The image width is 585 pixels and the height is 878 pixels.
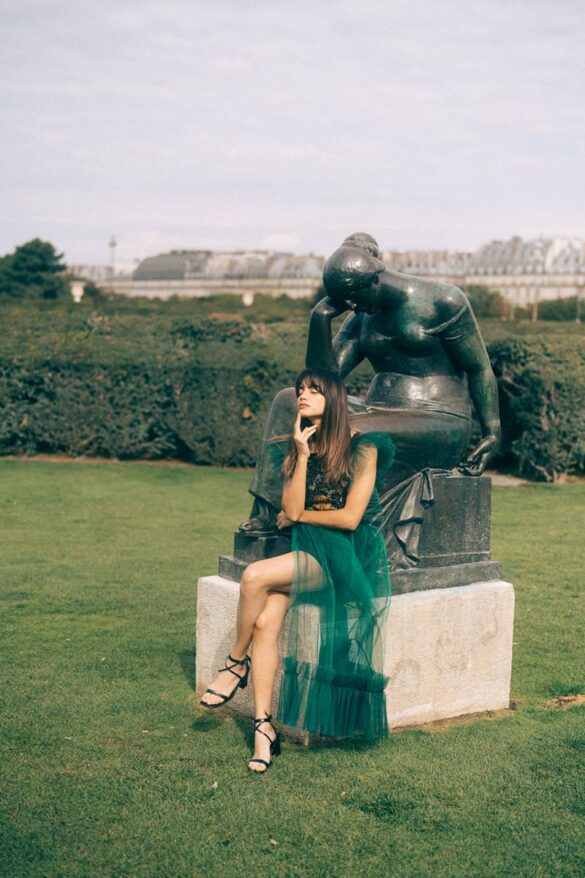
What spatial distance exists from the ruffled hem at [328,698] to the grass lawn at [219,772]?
0.38ft

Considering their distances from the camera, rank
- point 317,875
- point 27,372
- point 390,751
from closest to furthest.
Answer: point 317,875 < point 390,751 < point 27,372

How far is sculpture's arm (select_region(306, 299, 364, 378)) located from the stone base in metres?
1.19

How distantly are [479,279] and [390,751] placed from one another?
129183 mm

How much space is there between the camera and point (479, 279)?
130m

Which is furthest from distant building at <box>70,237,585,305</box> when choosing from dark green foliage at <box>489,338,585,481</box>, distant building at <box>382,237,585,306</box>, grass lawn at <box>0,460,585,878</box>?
grass lawn at <box>0,460,585,878</box>

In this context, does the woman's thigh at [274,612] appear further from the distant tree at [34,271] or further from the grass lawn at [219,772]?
the distant tree at [34,271]

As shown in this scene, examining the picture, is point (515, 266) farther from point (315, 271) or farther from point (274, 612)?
point (274, 612)

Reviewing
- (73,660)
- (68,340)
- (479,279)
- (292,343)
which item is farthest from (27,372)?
(479,279)

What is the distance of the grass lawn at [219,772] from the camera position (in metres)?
3.73

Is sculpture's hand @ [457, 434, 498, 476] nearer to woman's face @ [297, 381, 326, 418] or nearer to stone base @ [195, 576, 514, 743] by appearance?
stone base @ [195, 576, 514, 743]

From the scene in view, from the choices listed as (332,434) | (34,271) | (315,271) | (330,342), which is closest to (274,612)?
(332,434)

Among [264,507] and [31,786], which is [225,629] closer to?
[264,507]

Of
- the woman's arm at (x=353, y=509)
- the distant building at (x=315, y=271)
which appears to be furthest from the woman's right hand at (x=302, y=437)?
the distant building at (x=315, y=271)

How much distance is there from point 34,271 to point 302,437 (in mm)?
75112
